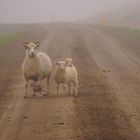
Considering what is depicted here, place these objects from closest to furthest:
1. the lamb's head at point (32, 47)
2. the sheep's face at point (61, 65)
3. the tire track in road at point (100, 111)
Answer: the tire track in road at point (100, 111), the lamb's head at point (32, 47), the sheep's face at point (61, 65)

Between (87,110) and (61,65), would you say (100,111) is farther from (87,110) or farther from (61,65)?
→ (61,65)

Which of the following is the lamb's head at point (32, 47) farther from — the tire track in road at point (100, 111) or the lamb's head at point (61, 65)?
the tire track in road at point (100, 111)

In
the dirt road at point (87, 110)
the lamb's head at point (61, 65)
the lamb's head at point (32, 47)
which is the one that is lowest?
the dirt road at point (87, 110)

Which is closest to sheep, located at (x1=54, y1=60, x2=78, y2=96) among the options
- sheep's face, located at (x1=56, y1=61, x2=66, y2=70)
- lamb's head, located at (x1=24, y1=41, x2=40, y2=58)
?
sheep's face, located at (x1=56, y1=61, x2=66, y2=70)

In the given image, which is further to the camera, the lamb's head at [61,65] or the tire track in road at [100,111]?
the lamb's head at [61,65]

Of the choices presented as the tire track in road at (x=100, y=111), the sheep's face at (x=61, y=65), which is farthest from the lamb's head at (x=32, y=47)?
the tire track in road at (x=100, y=111)

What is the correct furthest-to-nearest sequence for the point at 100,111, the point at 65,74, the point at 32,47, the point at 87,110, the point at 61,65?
the point at 65,74 < the point at 61,65 < the point at 32,47 < the point at 87,110 < the point at 100,111

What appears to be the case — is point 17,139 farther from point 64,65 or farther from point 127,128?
point 64,65

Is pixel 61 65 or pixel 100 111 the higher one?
pixel 61 65

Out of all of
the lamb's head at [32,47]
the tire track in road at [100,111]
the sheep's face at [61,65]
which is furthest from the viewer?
the sheep's face at [61,65]

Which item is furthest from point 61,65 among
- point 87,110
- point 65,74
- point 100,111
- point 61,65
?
point 100,111

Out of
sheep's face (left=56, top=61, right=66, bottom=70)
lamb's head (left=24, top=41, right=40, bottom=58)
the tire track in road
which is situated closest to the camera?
the tire track in road

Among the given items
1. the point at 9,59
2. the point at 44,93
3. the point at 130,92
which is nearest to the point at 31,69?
the point at 44,93

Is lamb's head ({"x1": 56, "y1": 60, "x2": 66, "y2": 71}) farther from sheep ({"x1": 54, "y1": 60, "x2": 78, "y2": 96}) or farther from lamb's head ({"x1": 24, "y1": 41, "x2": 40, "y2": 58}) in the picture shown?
lamb's head ({"x1": 24, "y1": 41, "x2": 40, "y2": 58})
